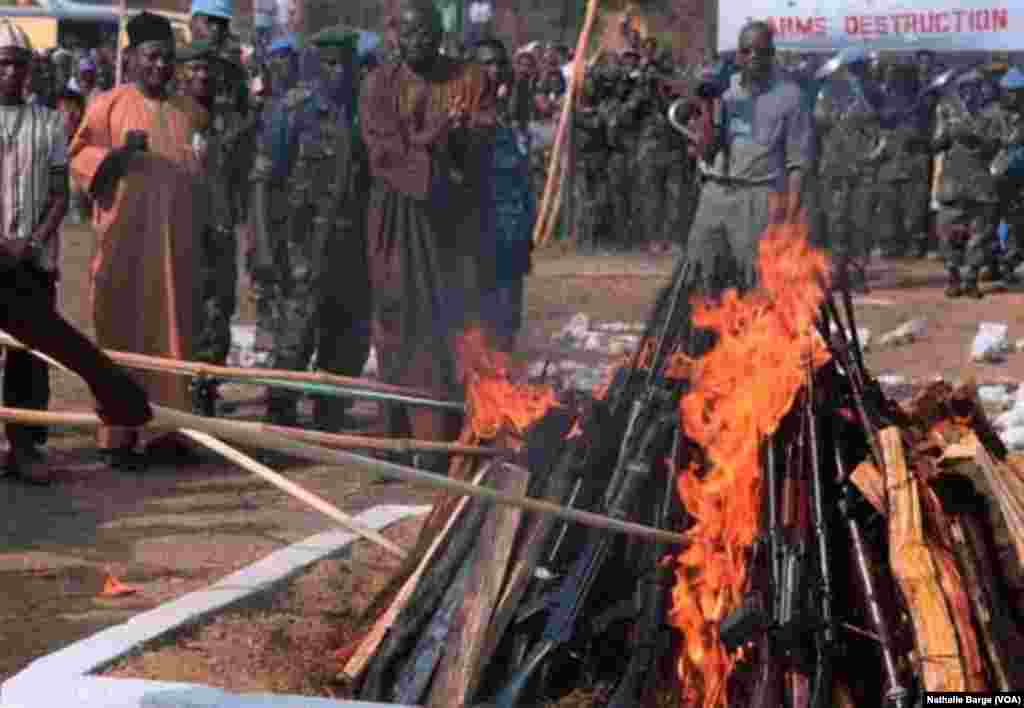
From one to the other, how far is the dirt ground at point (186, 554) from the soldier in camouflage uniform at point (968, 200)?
4121 millimetres

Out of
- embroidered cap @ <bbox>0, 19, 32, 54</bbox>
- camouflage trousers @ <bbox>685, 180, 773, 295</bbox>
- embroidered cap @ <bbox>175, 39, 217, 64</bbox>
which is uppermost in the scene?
embroidered cap @ <bbox>0, 19, 32, 54</bbox>

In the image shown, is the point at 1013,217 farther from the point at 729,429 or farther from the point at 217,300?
the point at 729,429

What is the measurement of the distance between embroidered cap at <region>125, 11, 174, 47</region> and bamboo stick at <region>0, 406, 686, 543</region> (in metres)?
4.87

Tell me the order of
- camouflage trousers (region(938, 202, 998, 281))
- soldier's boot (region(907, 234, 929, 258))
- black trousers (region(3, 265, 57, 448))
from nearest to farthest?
black trousers (region(3, 265, 57, 448)), camouflage trousers (region(938, 202, 998, 281)), soldier's boot (region(907, 234, 929, 258))

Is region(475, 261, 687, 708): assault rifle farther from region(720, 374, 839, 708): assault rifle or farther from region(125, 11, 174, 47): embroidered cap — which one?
region(125, 11, 174, 47): embroidered cap

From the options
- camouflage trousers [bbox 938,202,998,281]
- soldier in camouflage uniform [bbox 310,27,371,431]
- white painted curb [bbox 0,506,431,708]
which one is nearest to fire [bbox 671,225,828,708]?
white painted curb [bbox 0,506,431,708]

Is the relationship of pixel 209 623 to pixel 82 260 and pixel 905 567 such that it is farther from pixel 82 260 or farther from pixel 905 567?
pixel 82 260

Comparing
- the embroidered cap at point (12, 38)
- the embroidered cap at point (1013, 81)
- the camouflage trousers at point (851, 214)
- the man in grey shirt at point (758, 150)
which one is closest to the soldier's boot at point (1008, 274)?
the camouflage trousers at point (851, 214)

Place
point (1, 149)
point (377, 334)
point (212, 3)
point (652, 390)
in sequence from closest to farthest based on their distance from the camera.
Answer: point (652, 390)
point (1, 149)
point (377, 334)
point (212, 3)

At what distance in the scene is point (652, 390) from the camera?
6191 mm

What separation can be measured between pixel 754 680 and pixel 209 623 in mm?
1926

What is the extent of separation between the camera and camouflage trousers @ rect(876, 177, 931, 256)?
20469 millimetres

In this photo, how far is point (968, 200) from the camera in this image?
1814 centimetres

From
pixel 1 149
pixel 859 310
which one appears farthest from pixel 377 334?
pixel 859 310
